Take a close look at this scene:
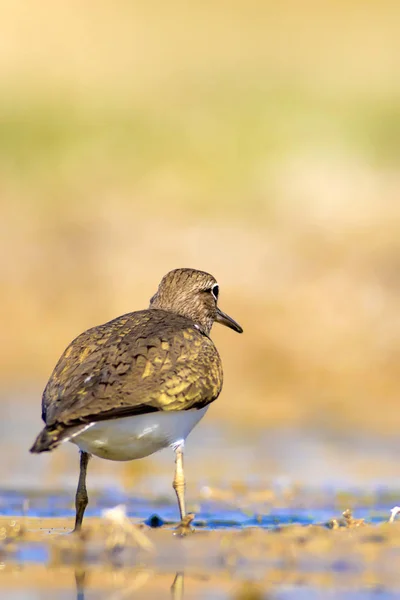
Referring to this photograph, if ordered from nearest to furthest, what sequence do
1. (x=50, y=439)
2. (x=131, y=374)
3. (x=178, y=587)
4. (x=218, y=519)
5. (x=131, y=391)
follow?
1. (x=178, y=587)
2. (x=50, y=439)
3. (x=131, y=391)
4. (x=131, y=374)
5. (x=218, y=519)

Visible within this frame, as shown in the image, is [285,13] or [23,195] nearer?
[23,195]

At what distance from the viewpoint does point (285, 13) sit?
1507 inches

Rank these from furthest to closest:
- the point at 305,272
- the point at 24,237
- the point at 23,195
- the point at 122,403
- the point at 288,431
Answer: the point at 23,195
the point at 24,237
the point at 305,272
the point at 288,431
the point at 122,403

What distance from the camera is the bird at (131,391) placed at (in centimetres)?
719

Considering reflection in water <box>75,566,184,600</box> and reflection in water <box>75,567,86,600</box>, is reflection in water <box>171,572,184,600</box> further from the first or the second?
reflection in water <box>75,567,86,600</box>

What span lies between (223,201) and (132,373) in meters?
13.4

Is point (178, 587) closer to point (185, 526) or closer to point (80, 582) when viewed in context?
point (80, 582)

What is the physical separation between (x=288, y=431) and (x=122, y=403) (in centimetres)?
523

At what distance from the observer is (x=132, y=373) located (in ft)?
24.8

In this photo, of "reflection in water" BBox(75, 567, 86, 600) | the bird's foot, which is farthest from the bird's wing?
"reflection in water" BBox(75, 567, 86, 600)

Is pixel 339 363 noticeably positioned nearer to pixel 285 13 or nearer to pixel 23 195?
pixel 23 195

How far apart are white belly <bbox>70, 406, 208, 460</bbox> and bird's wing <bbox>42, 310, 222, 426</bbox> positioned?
0.08 meters

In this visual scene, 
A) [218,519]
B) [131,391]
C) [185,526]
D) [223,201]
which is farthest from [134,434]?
[223,201]

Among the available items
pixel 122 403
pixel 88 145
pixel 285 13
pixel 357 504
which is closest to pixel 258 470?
pixel 357 504
